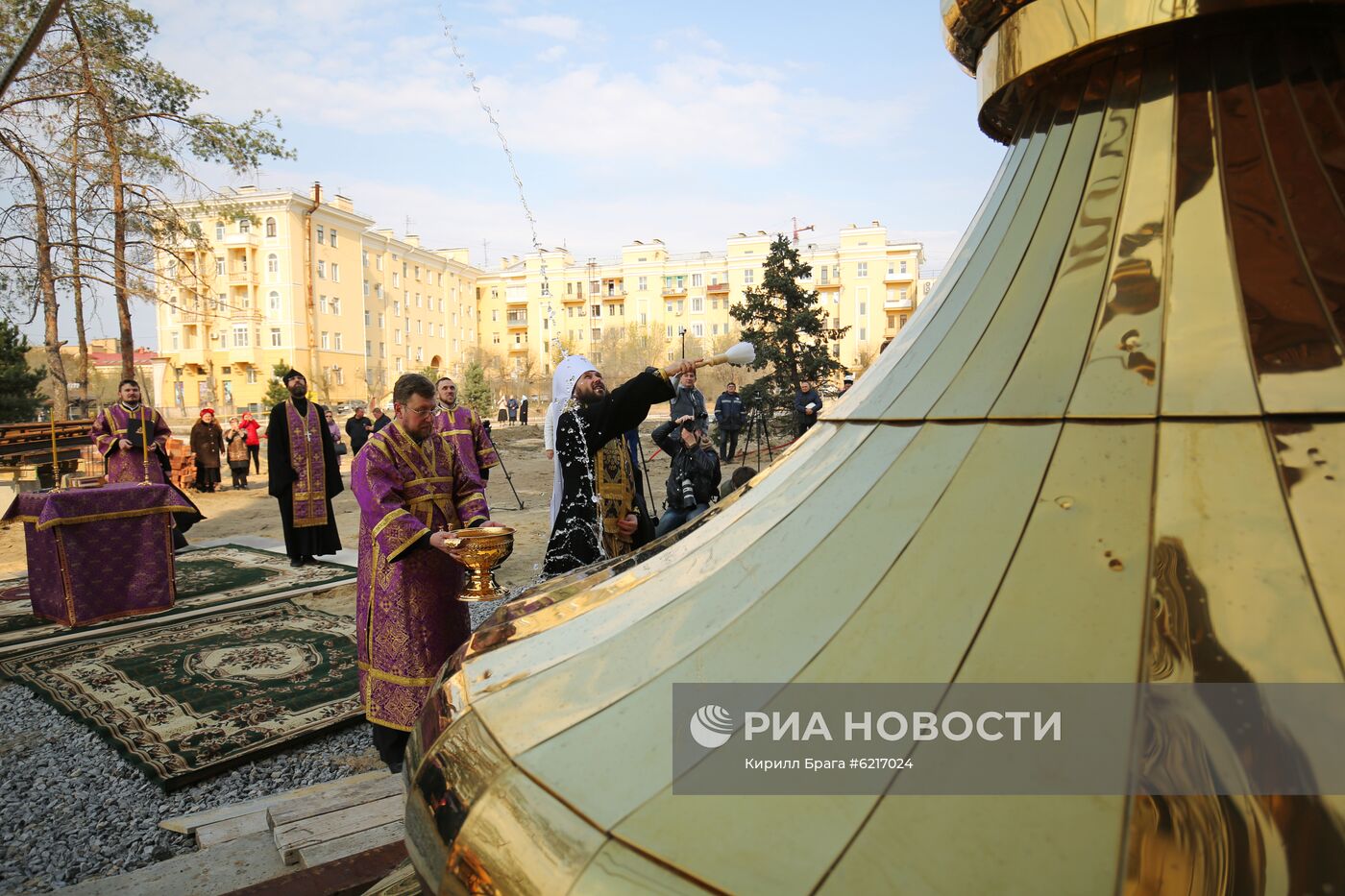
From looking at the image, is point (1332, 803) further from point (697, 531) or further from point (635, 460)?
A: point (635, 460)

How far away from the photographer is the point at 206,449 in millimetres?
17500

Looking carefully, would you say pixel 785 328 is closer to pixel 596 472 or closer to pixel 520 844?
pixel 596 472

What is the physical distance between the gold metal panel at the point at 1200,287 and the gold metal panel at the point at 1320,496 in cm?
3

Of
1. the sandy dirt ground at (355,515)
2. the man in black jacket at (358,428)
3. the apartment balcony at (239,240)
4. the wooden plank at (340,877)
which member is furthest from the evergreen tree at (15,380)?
the apartment balcony at (239,240)

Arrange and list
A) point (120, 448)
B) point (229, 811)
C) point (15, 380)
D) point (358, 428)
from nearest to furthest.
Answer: point (229, 811) → point (120, 448) → point (358, 428) → point (15, 380)

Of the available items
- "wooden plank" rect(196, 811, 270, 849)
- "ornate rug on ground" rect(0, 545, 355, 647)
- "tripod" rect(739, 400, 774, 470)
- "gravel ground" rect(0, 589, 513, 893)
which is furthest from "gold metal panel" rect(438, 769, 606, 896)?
"tripod" rect(739, 400, 774, 470)

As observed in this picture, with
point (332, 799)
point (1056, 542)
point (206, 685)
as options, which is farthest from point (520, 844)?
point (206, 685)

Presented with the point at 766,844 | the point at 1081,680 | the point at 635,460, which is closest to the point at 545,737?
the point at 766,844

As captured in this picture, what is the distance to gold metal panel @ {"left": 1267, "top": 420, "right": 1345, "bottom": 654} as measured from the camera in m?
0.41

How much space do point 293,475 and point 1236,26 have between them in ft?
31.0

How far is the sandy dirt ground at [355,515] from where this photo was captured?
31.8ft

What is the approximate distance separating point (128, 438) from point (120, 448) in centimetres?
15

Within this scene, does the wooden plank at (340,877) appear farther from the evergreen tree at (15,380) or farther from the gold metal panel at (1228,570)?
the evergreen tree at (15,380)

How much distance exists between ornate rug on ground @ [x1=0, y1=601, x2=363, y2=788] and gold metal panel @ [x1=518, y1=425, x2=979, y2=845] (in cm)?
442
